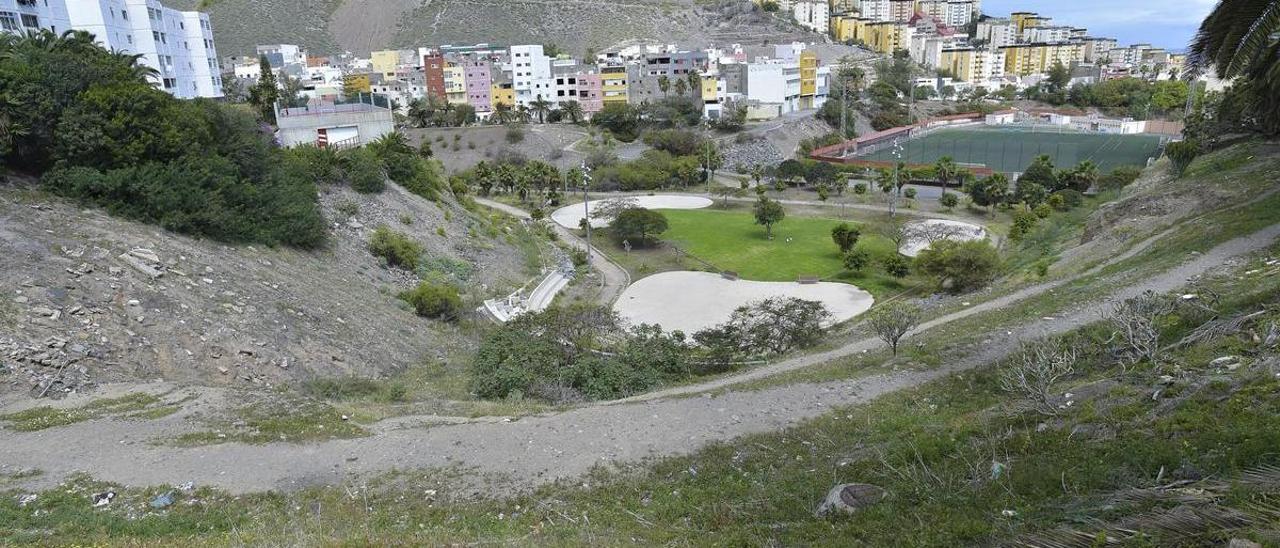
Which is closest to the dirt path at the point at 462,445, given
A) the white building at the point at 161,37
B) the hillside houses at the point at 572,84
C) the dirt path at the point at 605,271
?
the dirt path at the point at 605,271

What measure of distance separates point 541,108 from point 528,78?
9.03 meters

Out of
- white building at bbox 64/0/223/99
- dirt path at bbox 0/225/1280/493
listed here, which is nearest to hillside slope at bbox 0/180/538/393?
dirt path at bbox 0/225/1280/493

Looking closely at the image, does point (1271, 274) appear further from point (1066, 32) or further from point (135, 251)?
point (1066, 32)

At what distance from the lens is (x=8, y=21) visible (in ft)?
113

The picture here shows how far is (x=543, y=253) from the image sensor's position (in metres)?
38.6

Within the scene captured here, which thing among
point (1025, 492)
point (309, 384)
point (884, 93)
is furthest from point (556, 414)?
point (884, 93)

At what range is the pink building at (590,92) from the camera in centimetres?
9231

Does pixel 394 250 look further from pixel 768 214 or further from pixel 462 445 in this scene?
pixel 768 214

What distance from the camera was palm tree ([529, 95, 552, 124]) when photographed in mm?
87000

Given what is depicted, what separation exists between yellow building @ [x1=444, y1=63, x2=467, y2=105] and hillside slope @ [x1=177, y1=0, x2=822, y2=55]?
56.8m

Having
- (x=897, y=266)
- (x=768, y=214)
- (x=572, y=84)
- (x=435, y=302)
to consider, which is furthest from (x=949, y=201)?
(x=572, y=84)

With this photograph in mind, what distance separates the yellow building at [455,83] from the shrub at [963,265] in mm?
77930

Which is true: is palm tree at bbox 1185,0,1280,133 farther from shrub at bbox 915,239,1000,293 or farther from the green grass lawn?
the green grass lawn

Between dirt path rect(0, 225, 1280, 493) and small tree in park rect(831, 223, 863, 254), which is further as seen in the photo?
small tree in park rect(831, 223, 863, 254)
